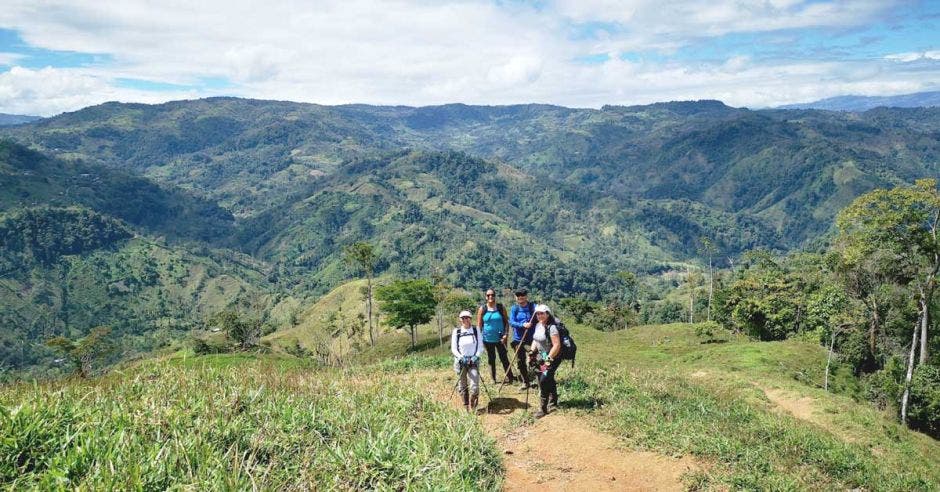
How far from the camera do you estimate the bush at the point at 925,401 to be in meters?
24.8

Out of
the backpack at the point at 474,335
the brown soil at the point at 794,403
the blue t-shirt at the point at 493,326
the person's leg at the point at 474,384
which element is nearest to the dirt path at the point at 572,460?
the person's leg at the point at 474,384

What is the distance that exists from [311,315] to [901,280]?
4862 inches

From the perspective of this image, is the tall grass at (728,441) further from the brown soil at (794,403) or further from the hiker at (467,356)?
the brown soil at (794,403)

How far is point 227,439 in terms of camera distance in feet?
21.1

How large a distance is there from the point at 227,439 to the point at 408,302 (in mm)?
55925

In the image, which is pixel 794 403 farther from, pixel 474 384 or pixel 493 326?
pixel 474 384

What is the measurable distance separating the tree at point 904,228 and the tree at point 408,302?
4522 cm

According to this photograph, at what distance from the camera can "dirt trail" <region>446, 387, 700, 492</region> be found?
7.79 m

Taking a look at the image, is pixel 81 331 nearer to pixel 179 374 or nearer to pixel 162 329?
pixel 162 329

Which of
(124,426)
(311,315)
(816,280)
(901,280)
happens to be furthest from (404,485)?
(311,315)

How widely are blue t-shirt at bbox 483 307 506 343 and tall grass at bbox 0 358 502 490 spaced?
3.54m

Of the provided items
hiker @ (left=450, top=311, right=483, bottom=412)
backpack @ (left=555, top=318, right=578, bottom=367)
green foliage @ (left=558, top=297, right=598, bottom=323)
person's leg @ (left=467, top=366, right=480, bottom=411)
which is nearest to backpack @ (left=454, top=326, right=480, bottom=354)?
hiker @ (left=450, top=311, right=483, bottom=412)

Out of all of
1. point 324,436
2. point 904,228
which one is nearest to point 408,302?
point 904,228

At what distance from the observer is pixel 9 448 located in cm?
527
